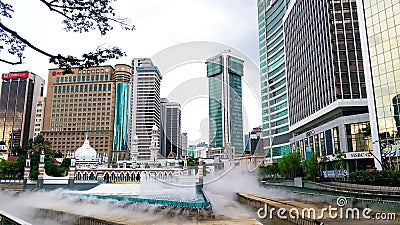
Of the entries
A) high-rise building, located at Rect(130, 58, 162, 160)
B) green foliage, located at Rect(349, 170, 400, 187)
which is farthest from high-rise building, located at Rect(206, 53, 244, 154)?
high-rise building, located at Rect(130, 58, 162, 160)

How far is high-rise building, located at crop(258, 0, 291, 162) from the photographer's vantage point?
184 ft

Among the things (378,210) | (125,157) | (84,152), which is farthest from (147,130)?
(378,210)

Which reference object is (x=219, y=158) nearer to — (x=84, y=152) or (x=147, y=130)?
(x=84, y=152)

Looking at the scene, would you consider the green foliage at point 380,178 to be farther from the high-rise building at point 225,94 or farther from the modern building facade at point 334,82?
the modern building facade at point 334,82

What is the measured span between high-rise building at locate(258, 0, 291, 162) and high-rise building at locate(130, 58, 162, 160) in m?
36.5

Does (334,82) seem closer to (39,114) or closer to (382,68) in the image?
(382,68)

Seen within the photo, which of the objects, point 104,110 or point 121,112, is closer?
point 121,112

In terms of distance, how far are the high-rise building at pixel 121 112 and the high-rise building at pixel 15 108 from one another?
2835cm

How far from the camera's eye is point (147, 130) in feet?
301

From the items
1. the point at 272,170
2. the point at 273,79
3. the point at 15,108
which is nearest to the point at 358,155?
the point at 272,170

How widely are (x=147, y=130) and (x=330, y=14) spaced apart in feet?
222

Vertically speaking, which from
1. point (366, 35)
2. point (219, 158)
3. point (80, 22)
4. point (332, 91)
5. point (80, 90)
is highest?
point (80, 90)

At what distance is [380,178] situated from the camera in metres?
18.9

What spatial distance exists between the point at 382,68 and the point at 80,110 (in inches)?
3307
